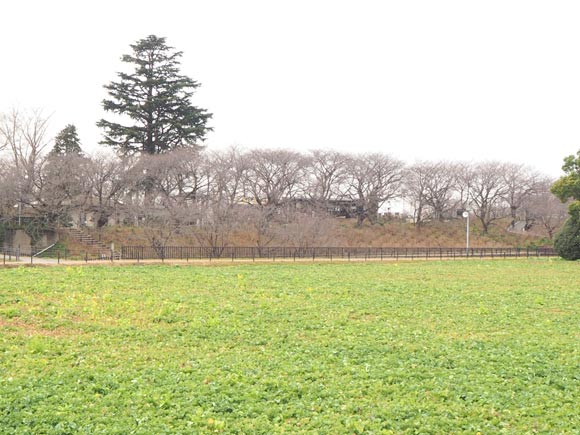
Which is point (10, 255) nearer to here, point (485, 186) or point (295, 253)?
point (295, 253)

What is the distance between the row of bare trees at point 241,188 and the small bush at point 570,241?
58.7 ft

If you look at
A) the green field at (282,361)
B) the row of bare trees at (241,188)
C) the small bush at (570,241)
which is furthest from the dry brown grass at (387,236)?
the green field at (282,361)

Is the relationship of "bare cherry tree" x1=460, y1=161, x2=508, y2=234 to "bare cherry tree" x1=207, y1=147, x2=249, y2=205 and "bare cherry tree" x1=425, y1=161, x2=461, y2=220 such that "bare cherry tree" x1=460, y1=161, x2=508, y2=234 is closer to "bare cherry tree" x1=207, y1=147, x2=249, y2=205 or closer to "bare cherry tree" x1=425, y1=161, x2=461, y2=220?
"bare cherry tree" x1=425, y1=161, x2=461, y2=220

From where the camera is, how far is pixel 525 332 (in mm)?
Answer: 12406

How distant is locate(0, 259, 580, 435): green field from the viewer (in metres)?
7.01

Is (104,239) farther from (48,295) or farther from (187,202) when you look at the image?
(48,295)

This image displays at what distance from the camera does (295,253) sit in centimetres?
3497

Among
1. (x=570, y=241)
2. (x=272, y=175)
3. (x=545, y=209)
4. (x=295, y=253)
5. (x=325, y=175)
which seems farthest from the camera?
(x=545, y=209)

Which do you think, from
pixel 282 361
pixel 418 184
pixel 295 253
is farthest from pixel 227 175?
pixel 282 361

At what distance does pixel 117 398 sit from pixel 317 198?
4222 centimetres

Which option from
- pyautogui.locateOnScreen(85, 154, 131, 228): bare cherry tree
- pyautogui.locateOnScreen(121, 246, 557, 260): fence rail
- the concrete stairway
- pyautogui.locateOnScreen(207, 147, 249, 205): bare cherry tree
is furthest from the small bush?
pyautogui.locateOnScreen(85, 154, 131, 228): bare cherry tree

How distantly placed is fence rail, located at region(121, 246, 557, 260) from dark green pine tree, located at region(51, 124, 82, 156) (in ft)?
55.0

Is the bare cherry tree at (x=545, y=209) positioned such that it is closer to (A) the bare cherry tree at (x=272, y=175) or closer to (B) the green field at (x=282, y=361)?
(A) the bare cherry tree at (x=272, y=175)

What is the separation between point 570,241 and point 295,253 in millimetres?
19297
